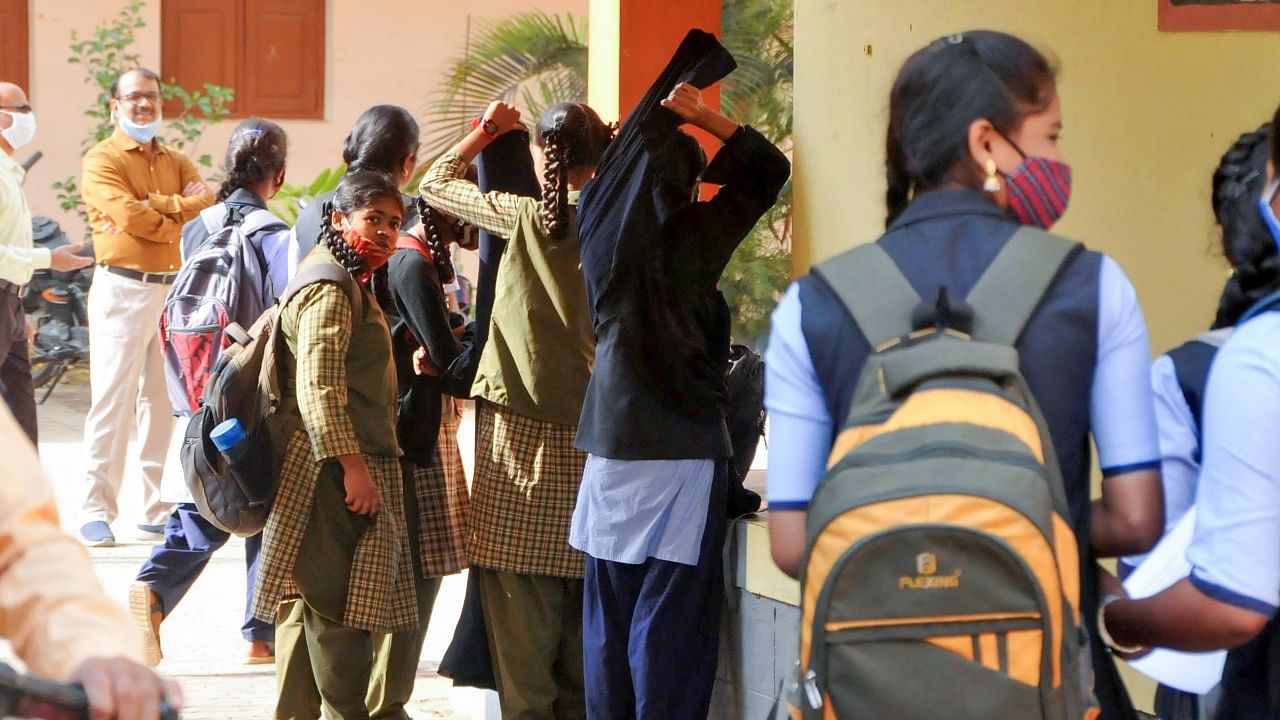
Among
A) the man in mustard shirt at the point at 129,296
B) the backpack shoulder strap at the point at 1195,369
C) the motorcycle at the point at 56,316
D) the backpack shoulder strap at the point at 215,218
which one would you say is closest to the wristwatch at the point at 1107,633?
the backpack shoulder strap at the point at 1195,369

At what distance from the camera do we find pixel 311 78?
16344 millimetres

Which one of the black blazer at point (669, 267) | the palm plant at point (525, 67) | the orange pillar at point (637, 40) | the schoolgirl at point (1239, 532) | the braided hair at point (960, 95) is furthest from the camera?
the palm plant at point (525, 67)

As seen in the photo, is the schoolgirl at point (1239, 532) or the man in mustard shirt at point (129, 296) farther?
the man in mustard shirt at point (129, 296)

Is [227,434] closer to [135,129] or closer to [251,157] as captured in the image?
[251,157]

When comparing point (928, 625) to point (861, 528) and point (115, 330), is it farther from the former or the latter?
point (115, 330)

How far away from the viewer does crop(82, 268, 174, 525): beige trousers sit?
794 centimetres

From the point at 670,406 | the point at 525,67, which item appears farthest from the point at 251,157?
the point at 525,67

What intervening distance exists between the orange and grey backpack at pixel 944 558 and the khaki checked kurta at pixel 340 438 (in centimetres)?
267

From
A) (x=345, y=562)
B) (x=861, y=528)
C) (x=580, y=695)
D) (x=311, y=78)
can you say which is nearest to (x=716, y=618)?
(x=580, y=695)

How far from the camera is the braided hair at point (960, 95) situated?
2160 mm

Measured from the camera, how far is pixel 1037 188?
7.15 feet

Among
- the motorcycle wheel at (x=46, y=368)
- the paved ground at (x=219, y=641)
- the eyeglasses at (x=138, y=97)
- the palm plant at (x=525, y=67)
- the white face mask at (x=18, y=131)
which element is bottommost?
the paved ground at (x=219, y=641)

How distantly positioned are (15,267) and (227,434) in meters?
3.15

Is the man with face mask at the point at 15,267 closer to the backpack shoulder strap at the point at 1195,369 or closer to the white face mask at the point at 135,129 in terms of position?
the white face mask at the point at 135,129
